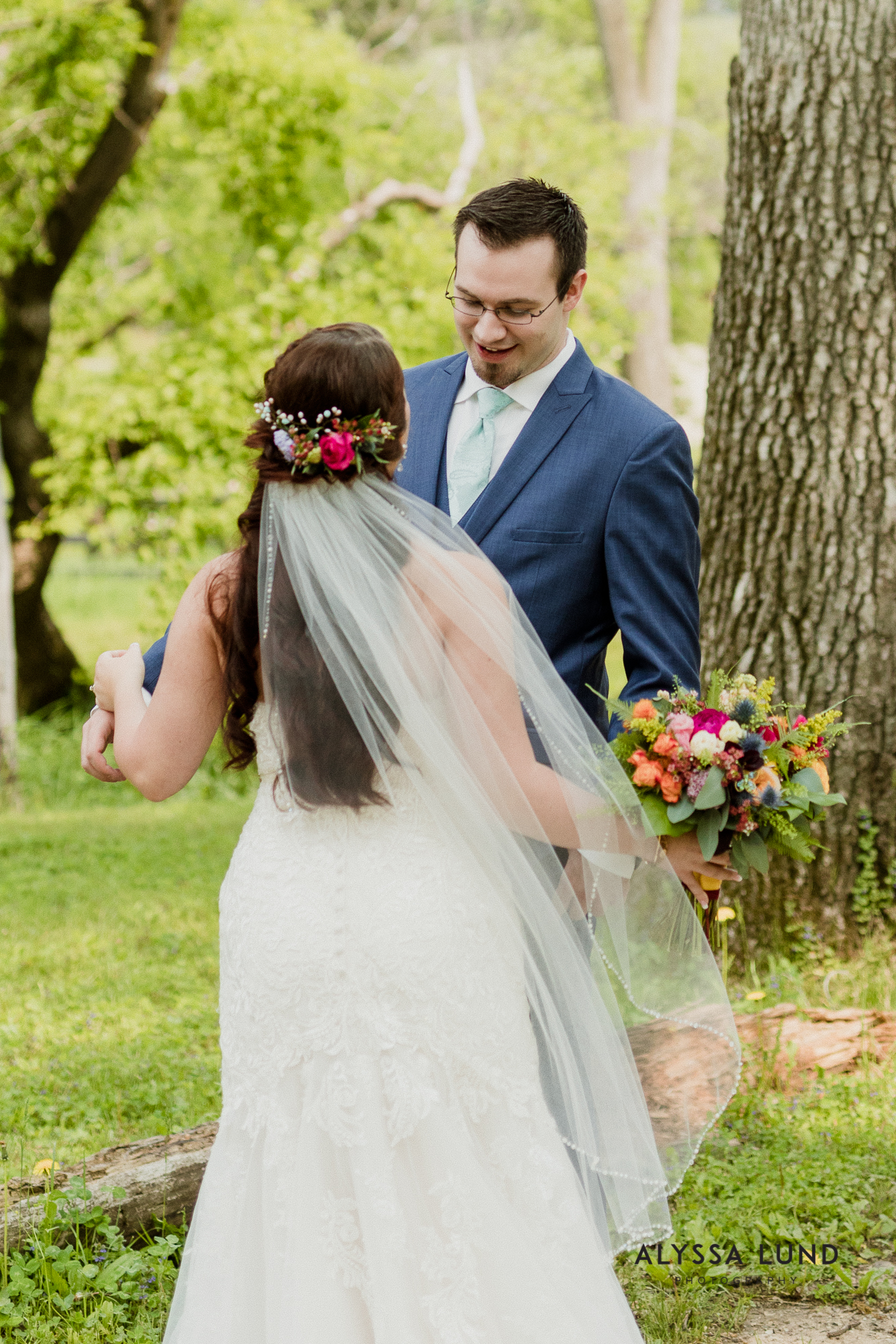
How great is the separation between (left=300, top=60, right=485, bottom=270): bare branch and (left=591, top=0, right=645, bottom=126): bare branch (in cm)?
424

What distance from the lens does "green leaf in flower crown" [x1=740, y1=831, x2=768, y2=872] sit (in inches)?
91.0


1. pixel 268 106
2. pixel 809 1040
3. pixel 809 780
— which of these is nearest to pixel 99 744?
pixel 809 780

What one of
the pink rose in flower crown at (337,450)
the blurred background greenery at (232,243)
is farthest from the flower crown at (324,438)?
the blurred background greenery at (232,243)

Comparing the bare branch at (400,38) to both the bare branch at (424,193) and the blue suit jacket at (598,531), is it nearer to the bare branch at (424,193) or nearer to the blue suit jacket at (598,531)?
the bare branch at (424,193)

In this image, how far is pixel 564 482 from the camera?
2.68 metres

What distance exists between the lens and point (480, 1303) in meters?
2.17

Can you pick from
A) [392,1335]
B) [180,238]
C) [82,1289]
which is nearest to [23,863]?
[82,1289]

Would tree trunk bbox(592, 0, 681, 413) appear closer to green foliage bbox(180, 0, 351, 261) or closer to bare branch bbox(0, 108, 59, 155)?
green foliage bbox(180, 0, 351, 261)

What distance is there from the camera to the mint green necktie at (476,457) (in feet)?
9.20

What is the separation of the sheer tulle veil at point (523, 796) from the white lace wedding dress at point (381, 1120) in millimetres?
84

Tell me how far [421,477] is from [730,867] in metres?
1.09

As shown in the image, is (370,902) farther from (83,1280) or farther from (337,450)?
(83,1280)

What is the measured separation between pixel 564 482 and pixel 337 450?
2.31 feet

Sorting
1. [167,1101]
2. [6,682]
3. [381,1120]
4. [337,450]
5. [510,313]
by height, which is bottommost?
[6,682]
